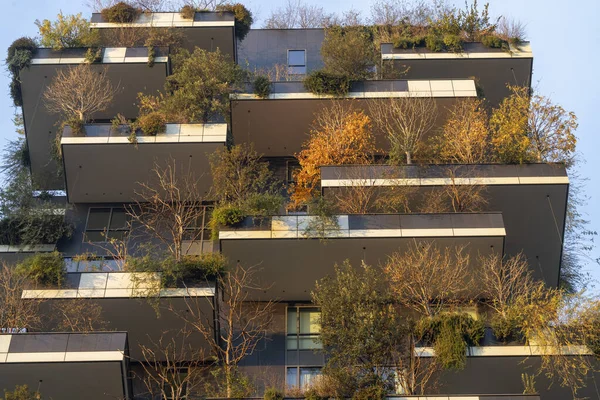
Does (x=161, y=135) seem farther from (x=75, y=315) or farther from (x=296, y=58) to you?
(x=296, y=58)

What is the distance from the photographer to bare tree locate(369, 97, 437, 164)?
134 ft

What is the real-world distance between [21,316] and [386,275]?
11114mm

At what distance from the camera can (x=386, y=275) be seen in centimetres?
3653

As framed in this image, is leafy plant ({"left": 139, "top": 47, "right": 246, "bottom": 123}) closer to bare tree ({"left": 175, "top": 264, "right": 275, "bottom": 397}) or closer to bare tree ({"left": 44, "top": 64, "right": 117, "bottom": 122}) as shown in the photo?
bare tree ({"left": 44, "top": 64, "right": 117, "bottom": 122})

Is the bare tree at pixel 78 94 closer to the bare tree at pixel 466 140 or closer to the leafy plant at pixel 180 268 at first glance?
the leafy plant at pixel 180 268

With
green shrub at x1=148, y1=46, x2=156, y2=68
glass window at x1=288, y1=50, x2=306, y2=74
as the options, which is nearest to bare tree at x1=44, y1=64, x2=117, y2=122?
green shrub at x1=148, y1=46, x2=156, y2=68

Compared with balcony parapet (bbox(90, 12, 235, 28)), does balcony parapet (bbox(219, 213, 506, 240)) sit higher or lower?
lower

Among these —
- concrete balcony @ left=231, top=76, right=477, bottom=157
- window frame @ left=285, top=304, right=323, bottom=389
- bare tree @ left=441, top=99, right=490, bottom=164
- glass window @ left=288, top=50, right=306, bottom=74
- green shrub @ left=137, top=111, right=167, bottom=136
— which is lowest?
window frame @ left=285, top=304, right=323, bottom=389

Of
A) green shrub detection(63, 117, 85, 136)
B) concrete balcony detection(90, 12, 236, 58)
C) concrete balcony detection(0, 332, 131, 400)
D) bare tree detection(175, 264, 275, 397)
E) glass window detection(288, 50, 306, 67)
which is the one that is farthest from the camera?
glass window detection(288, 50, 306, 67)

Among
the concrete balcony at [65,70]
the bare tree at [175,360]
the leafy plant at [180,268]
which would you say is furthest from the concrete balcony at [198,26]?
the bare tree at [175,360]

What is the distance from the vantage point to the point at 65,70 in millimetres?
45812

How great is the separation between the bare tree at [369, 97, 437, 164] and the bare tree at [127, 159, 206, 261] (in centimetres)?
695

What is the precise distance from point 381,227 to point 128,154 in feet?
32.7

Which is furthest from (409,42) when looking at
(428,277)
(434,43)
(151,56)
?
(428,277)
